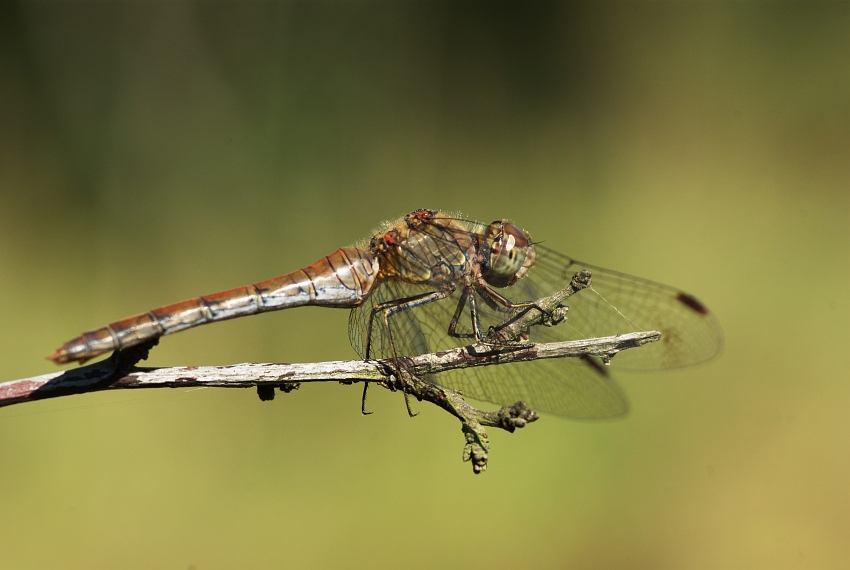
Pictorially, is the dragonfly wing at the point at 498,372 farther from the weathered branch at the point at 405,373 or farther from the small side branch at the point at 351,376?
the small side branch at the point at 351,376

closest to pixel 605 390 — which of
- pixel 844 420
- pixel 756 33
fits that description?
pixel 844 420

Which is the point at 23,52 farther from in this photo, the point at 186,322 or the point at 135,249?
the point at 186,322

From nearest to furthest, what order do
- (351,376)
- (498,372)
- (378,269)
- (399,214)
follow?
(351,376) → (498,372) → (378,269) → (399,214)

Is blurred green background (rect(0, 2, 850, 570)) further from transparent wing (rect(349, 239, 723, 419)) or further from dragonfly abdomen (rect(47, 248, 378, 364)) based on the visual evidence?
dragonfly abdomen (rect(47, 248, 378, 364))

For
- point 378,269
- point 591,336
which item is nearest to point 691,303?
point 591,336

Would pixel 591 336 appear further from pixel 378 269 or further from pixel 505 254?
pixel 378 269

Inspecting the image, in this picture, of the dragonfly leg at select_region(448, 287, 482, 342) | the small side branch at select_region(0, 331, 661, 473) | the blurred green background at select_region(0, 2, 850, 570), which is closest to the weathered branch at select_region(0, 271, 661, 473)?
the small side branch at select_region(0, 331, 661, 473)
